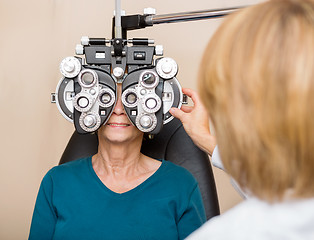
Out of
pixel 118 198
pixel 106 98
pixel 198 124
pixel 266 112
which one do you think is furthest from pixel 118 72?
pixel 266 112

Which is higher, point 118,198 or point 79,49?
point 79,49

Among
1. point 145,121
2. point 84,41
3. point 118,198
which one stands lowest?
point 118,198

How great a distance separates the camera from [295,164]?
2.09 feet

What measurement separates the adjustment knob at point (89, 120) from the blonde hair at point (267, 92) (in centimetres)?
55

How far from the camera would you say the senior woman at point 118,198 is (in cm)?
123

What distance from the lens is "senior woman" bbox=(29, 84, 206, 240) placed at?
48.3 inches

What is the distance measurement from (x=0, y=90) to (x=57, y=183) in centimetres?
94

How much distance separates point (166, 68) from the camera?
1161mm

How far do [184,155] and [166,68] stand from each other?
0.44m

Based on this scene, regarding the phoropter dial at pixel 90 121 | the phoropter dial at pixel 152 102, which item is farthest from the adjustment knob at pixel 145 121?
the phoropter dial at pixel 90 121

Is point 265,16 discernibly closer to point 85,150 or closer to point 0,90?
point 85,150

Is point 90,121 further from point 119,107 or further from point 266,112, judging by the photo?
point 266,112

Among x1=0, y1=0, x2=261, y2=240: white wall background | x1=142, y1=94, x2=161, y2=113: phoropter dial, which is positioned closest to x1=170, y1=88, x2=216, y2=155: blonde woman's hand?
x1=142, y1=94, x2=161, y2=113: phoropter dial

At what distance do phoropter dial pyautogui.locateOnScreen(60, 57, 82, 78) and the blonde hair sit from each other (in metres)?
0.58
